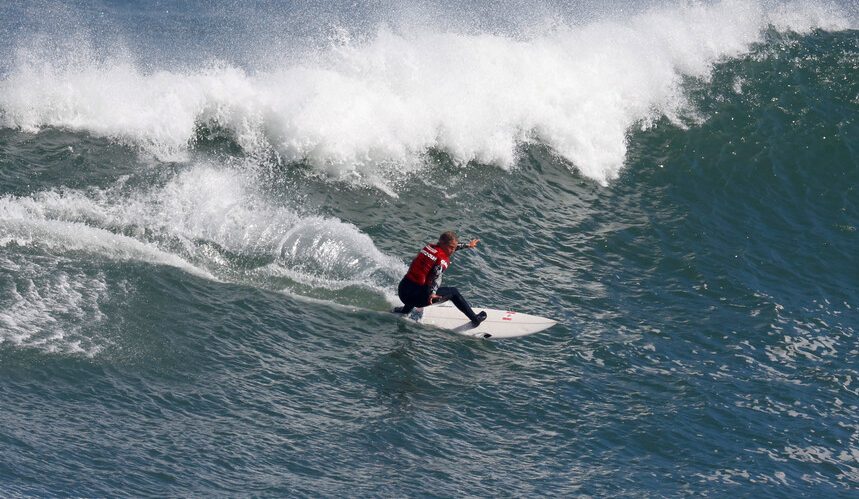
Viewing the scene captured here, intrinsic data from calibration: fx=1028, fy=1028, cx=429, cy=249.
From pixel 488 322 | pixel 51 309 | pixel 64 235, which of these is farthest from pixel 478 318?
pixel 64 235

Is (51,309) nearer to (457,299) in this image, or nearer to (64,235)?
Answer: (64,235)

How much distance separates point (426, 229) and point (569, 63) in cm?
800

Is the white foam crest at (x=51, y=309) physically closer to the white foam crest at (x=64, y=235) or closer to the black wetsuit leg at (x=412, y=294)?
the white foam crest at (x=64, y=235)

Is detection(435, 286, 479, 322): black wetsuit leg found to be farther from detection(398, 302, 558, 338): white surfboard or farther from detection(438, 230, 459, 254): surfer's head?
detection(438, 230, 459, 254): surfer's head

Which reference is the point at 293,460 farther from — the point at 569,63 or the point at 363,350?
the point at 569,63

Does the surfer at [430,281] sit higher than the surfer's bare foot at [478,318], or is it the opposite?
the surfer at [430,281]

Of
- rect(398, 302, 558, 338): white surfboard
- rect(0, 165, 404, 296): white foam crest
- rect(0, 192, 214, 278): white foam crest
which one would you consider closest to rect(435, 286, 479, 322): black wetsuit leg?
rect(398, 302, 558, 338): white surfboard

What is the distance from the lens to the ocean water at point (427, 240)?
1148 centimetres

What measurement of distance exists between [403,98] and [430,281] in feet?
25.1

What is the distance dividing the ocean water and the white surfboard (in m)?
0.35

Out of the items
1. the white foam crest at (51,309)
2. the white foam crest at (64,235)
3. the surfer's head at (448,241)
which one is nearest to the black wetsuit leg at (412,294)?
the surfer's head at (448,241)

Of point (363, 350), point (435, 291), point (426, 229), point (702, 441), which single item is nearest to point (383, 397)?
point (363, 350)

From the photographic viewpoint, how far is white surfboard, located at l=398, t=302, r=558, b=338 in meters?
14.9

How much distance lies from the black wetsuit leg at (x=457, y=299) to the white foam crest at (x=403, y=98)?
198 inches
